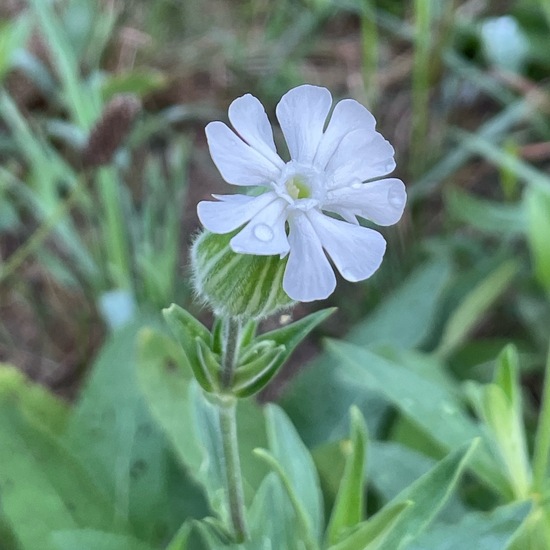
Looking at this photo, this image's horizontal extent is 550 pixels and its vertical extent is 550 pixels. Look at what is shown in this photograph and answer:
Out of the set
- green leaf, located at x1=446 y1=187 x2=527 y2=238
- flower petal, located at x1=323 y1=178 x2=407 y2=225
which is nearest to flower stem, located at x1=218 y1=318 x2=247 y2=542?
flower petal, located at x1=323 y1=178 x2=407 y2=225

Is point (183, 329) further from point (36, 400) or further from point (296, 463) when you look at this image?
point (36, 400)

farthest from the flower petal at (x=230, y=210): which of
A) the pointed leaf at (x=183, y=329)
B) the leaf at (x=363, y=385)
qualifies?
the leaf at (x=363, y=385)

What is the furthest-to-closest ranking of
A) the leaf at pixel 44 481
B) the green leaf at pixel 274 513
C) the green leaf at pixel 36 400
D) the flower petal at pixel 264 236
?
the green leaf at pixel 36 400 → the leaf at pixel 44 481 → the green leaf at pixel 274 513 → the flower petal at pixel 264 236

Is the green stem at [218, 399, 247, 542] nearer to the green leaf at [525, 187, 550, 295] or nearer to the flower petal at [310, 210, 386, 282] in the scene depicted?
the flower petal at [310, 210, 386, 282]

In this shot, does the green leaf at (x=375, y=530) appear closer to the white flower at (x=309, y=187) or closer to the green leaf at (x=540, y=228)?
the white flower at (x=309, y=187)

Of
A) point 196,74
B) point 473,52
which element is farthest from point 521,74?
point 196,74

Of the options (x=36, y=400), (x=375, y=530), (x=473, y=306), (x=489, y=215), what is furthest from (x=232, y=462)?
(x=489, y=215)
